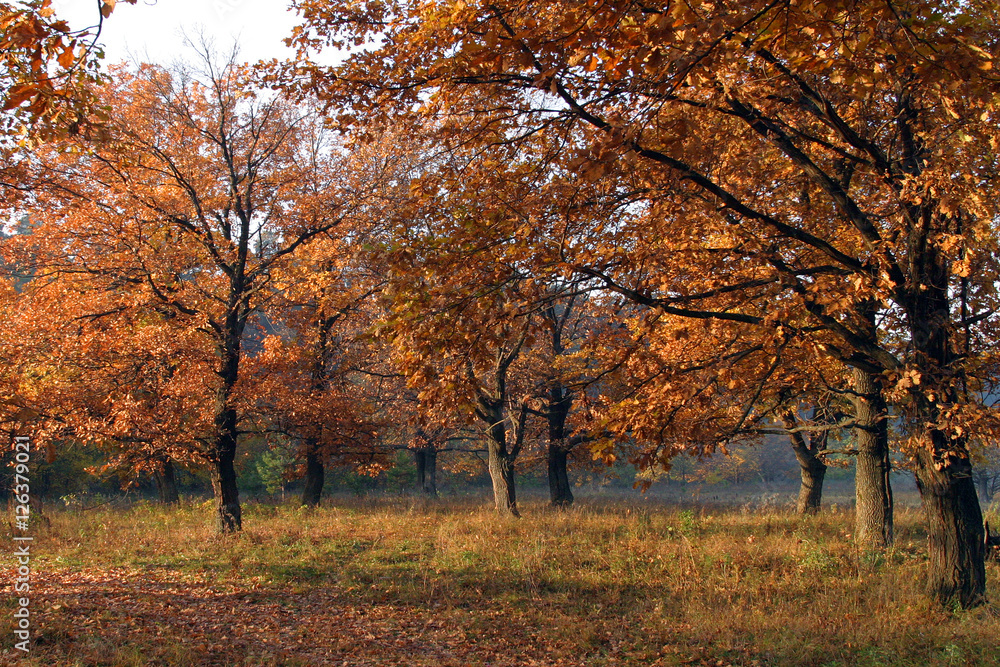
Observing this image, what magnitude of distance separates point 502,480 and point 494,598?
7.60m

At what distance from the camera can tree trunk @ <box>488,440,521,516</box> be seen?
15.6 metres

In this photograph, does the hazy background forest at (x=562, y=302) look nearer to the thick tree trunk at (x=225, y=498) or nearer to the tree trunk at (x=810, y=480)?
the thick tree trunk at (x=225, y=498)

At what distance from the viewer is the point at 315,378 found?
18812 millimetres

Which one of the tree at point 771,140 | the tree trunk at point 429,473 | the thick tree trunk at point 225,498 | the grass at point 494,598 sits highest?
the tree at point 771,140

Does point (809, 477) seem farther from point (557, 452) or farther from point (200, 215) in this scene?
point (200, 215)

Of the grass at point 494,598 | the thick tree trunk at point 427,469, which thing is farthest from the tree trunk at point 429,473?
the grass at point 494,598

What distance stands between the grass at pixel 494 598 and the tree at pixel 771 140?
167 cm

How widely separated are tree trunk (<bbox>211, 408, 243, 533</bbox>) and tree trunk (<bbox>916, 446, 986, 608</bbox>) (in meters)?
12.3

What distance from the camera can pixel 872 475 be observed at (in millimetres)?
11305

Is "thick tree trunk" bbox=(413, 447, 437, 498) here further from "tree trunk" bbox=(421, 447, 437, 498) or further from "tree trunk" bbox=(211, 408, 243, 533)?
"tree trunk" bbox=(211, 408, 243, 533)

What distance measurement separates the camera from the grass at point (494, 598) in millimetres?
6465

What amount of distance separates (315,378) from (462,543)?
31.2ft

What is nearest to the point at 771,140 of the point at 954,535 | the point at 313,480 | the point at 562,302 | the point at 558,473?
the point at 562,302

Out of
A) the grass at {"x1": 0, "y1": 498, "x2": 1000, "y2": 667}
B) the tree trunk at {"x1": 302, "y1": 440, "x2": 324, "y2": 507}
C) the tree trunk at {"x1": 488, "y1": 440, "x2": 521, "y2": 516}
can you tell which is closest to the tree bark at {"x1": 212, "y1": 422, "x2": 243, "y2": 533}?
the grass at {"x1": 0, "y1": 498, "x2": 1000, "y2": 667}
